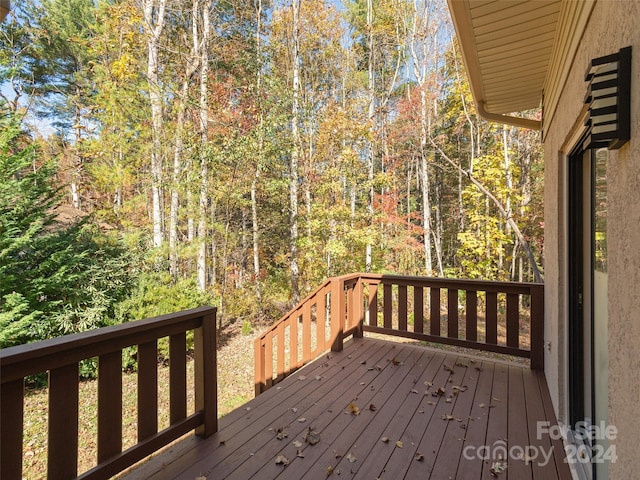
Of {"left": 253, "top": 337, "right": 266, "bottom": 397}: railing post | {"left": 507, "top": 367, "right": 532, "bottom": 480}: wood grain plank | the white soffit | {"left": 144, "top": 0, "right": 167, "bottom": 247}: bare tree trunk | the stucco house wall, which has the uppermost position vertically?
{"left": 144, "top": 0, "right": 167, "bottom": 247}: bare tree trunk

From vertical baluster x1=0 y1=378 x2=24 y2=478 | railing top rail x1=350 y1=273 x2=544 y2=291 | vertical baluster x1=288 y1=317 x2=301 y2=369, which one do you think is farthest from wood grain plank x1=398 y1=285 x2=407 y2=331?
vertical baluster x1=0 y1=378 x2=24 y2=478

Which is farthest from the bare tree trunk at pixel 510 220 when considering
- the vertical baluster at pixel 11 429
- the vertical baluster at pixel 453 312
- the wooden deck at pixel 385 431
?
the vertical baluster at pixel 11 429

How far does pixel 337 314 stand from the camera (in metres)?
3.93

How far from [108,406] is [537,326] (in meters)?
3.66

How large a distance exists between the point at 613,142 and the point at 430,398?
93.5 inches

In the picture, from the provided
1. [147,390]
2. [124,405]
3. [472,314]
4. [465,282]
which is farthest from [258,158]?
[147,390]

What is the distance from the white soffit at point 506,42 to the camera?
1855mm

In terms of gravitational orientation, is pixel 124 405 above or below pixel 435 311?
below

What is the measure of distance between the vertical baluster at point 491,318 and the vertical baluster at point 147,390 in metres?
3.23

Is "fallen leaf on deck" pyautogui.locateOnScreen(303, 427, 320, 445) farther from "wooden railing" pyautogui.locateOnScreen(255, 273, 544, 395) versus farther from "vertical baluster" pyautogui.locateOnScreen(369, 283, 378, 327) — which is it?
"vertical baluster" pyautogui.locateOnScreen(369, 283, 378, 327)

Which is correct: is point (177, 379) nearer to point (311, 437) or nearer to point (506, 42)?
point (311, 437)

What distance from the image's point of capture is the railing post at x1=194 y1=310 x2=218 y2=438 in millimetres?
2184

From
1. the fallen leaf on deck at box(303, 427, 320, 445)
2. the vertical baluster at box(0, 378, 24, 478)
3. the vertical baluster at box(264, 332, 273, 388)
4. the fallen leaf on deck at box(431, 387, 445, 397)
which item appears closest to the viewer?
the vertical baluster at box(0, 378, 24, 478)

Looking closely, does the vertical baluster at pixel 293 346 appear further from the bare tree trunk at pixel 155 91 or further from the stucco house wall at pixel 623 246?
the bare tree trunk at pixel 155 91
